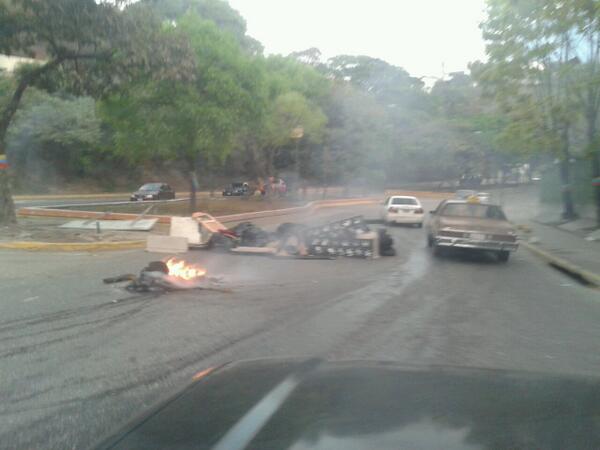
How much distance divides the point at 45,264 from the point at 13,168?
3884 cm

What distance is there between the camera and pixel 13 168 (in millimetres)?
48094

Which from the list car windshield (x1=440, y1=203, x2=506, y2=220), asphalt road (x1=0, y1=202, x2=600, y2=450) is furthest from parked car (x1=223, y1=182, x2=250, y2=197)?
asphalt road (x1=0, y1=202, x2=600, y2=450)

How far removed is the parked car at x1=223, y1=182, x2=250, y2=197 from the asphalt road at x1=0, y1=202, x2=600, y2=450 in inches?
1501

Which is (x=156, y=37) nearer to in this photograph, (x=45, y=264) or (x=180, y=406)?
(x=45, y=264)

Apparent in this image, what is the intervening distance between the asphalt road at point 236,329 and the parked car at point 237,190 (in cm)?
3813

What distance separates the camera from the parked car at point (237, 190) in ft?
168

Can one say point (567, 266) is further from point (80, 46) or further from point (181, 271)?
point (80, 46)

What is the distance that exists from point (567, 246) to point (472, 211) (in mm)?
4349

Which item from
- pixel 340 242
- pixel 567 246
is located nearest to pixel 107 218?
pixel 340 242

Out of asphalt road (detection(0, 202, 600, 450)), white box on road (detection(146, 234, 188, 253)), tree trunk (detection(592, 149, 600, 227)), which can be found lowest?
asphalt road (detection(0, 202, 600, 450))

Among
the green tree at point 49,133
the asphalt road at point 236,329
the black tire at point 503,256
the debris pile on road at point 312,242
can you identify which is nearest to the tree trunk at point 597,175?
the black tire at point 503,256

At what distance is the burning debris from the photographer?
10.1 m

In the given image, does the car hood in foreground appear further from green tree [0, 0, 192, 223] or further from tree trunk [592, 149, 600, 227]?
tree trunk [592, 149, 600, 227]

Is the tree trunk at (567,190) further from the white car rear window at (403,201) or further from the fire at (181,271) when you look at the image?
the fire at (181,271)
